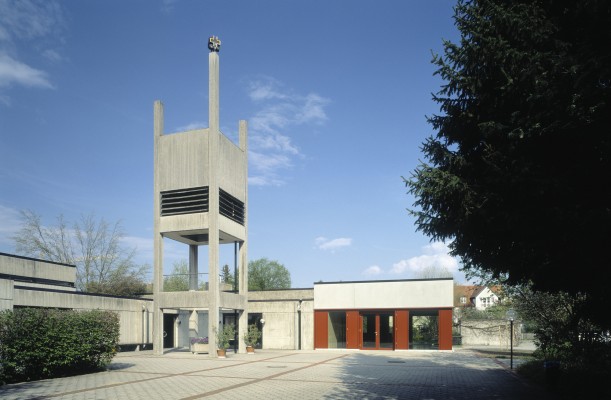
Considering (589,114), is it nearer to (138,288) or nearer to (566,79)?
(566,79)

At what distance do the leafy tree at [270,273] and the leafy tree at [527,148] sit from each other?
6251 centimetres

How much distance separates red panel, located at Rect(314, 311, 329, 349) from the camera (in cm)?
3444

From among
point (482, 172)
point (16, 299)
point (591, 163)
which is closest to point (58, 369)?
point (16, 299)

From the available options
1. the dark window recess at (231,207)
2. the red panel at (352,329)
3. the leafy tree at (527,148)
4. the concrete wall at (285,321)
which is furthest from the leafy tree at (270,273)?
the leafy tree at (527,148)

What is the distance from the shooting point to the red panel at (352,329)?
33.8m

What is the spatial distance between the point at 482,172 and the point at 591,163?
2.86 meters

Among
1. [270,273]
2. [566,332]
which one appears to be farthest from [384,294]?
[270,273]

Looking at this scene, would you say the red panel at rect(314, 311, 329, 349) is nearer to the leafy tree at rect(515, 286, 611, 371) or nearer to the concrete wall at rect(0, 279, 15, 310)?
the leafy tree at rect(515, 286, 611, 371)

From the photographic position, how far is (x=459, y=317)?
142ft

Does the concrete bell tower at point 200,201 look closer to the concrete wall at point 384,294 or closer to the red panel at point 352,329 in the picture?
the concrete wall at point 384,294

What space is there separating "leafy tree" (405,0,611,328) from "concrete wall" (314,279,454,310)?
738 inches

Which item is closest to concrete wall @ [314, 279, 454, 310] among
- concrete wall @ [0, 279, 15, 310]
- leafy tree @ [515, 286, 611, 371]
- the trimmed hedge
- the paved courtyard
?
leafy tree @ [515, 286, 611, 371]

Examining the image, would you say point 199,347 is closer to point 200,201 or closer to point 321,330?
point 200,201

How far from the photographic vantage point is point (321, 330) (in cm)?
3459
